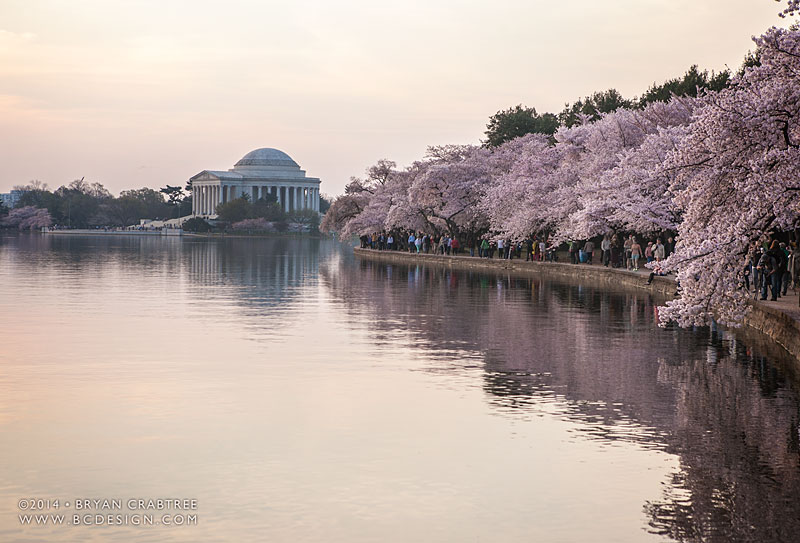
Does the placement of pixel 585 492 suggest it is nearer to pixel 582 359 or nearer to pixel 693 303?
pixel 582 359

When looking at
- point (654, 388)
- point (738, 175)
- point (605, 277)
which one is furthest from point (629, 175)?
point (654, 388)

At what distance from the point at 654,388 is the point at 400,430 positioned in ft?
16.5

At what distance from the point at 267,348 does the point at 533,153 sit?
190 feet

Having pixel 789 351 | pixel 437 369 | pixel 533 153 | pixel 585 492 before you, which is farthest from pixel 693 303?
pixel 533 153

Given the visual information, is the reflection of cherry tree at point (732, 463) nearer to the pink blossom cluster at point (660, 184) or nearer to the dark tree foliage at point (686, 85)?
the pink blossom cluster at point (660, 184)

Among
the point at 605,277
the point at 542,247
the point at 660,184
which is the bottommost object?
the point at 605,277

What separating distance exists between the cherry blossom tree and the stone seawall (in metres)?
1.60

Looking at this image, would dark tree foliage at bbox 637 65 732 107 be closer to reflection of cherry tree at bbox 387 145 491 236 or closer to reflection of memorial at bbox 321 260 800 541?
reflection of cherry tree at bbox 387 145 491 236

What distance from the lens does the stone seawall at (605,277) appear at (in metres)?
22.8

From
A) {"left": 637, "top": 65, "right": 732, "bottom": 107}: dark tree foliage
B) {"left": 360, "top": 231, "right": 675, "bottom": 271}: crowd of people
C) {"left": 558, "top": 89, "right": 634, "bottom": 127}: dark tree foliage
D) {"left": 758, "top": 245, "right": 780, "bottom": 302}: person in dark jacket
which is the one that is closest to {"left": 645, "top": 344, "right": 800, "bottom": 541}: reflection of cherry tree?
{"left": 758, "top": 245, "right": 780, "bottom": 302}: person in dark jacket

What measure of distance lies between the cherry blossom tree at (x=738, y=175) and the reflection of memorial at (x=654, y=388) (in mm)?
1468

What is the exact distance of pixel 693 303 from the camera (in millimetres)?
21594

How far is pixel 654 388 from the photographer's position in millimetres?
16250

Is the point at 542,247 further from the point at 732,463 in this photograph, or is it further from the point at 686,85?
the point at 732,463
